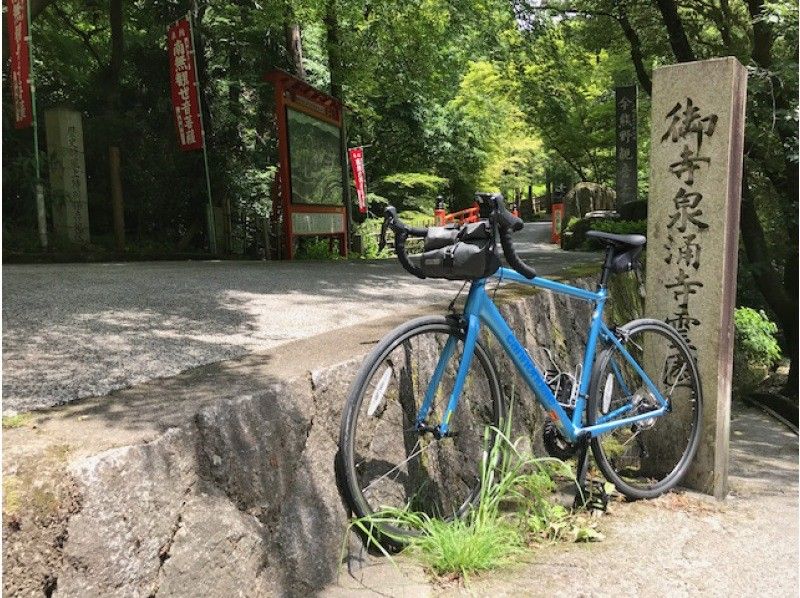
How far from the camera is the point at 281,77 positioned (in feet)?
35.0

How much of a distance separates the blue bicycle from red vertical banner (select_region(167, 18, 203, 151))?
351 inches

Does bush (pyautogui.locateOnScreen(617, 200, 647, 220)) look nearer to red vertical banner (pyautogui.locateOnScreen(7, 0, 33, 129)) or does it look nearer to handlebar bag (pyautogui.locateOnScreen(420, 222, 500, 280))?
red vertical banner (pyautogui.locateOnScreen(7, 0, 33, 129))

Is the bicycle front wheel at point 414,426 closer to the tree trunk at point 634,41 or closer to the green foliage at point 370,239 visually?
the tree trunk at point 634,41

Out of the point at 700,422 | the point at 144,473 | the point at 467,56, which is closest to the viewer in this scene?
the point at 144,473

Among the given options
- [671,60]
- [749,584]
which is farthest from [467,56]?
[749,584]

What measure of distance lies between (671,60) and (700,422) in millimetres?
11196

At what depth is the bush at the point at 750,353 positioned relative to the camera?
36.8 ft

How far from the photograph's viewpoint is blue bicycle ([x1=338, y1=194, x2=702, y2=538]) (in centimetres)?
255

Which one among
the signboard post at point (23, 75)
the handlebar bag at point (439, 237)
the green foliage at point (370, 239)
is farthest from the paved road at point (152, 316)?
the green foliage at point (370, 239)

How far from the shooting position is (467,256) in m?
2.55

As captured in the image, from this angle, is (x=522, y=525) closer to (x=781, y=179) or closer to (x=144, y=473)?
(x=144, y=473)

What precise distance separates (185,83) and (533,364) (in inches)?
382

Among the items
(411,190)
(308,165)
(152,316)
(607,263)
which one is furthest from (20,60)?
(411,190)

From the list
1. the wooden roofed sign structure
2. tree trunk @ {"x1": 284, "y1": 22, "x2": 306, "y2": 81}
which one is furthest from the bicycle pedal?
tree trunk @ {"x1": 284, "y1": 22, "x2": 306, "y2": 81}
